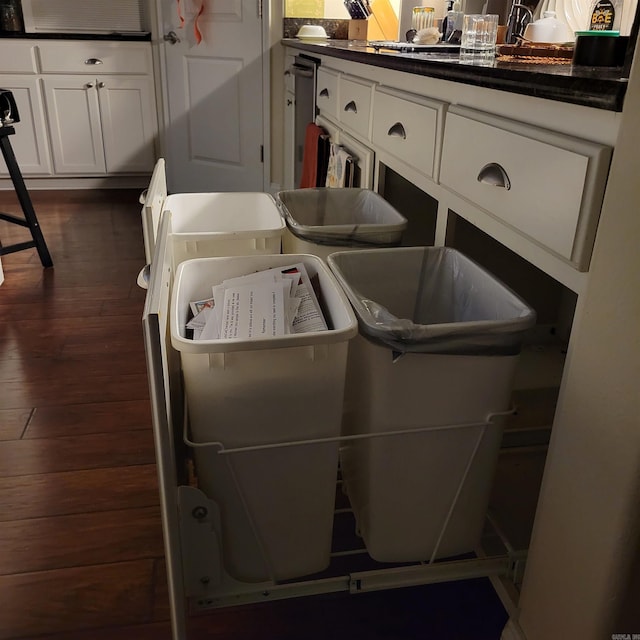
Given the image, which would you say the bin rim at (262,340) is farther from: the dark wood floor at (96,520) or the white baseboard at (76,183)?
the white baseboard at (76,183)

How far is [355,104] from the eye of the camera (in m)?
1.92

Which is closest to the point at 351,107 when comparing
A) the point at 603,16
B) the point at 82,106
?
the point at 603,16

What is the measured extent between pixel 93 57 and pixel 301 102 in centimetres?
145

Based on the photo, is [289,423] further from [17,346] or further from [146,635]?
[17,346]

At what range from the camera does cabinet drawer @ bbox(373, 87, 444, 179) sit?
1268 millimetres

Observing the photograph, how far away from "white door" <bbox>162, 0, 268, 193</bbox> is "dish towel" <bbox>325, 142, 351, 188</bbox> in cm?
156

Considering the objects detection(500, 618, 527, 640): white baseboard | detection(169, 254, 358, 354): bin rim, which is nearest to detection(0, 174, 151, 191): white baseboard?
detection(169, 254, 358, 354): bin rim

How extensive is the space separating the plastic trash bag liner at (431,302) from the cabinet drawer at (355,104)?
703 millimetres

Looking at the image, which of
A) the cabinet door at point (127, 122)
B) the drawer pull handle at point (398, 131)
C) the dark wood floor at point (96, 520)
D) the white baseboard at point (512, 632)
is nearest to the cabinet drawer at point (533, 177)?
the drawer pull handle at point (398, 131)

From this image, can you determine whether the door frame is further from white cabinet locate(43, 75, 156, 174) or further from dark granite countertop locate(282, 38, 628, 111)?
dark granite countertop locate(282, 38, 628, 111)

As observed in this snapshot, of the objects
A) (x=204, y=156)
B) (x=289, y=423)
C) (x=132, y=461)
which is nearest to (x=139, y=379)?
(x=132, y=461)

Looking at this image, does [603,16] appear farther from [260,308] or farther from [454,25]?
[454,25]

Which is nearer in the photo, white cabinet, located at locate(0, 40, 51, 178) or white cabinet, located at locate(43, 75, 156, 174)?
white cabinet, located at locate(0, 40, 51, 178)

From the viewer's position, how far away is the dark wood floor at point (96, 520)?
3.64 ft
